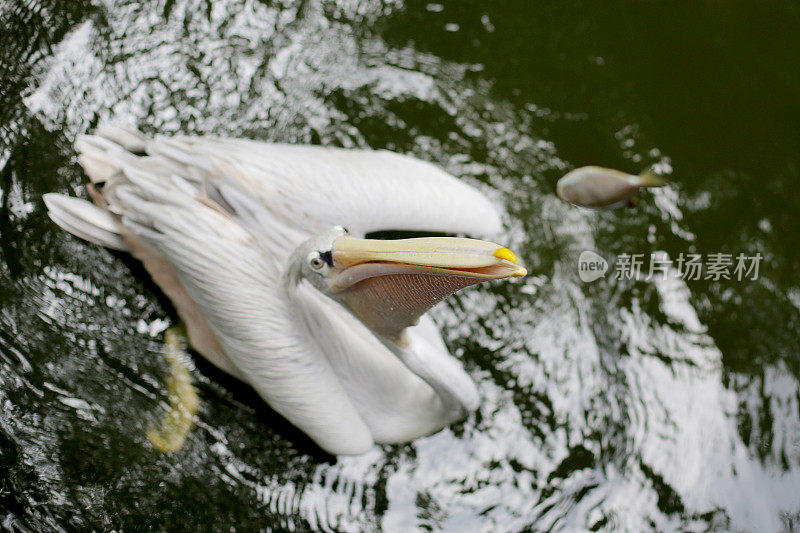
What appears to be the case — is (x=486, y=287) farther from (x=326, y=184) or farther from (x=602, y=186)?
(x=326, y=184)

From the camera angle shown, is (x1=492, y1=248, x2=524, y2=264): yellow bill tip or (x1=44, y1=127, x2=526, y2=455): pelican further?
(x1=44, y1=127, x2=526, y2=455): pelican

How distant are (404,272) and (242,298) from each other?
636 millimetres

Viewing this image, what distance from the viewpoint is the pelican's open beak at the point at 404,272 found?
1.88m

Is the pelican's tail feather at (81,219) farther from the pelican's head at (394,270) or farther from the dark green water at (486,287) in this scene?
the pelican's head at (394,270)

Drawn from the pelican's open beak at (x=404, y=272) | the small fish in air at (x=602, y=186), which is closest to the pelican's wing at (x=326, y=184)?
the pelican's open beak at (x=404, y=272)

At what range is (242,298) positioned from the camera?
245cm

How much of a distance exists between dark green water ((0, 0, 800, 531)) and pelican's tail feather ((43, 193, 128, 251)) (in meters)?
0.14

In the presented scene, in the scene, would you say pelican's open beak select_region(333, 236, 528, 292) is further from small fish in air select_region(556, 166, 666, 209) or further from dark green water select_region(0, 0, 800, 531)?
small fish in air select_region(556, 166, 666, 209)

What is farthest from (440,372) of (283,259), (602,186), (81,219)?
(81,219)

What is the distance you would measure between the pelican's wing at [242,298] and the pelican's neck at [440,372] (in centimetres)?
26

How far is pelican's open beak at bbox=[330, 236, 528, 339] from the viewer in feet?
6.17

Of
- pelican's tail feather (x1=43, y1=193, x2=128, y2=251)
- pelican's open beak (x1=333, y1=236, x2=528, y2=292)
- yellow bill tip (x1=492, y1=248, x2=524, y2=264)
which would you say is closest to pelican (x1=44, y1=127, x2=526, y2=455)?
pelican's tail feather (x1=43, y1=193, x2=128, y2=251)

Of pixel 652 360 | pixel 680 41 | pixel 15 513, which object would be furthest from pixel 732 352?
pixel 15 513

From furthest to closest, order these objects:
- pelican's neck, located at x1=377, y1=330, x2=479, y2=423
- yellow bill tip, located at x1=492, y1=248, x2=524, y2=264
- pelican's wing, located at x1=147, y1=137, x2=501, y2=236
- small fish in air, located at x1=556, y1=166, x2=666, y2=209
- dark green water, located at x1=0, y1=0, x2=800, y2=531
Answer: small fish in air, located at x1=556, y1=166, x2=666, y2=209
dark green water, located at x1=0, y1=0, x2=800, y2=531
pelican's wing, located at x1=147, y1=137, x2=501, y2=236
pelican's neck, located at x1=377, y1=330, x2=479, y2=423
yellow bill tip, located at x1=492, y1=248, x2=524, y2=264
